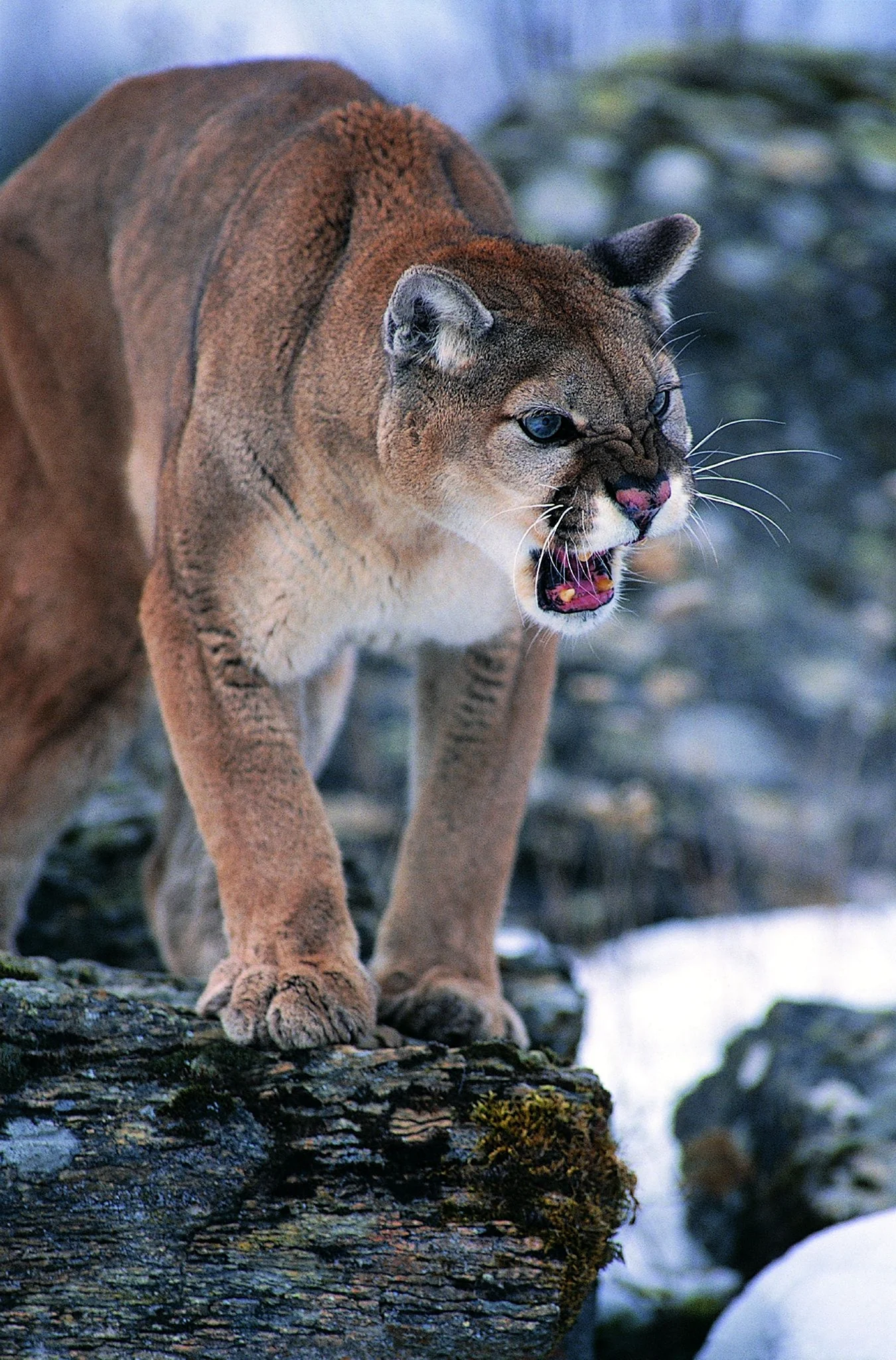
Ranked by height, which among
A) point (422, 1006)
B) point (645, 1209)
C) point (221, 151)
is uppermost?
point (221, 151)

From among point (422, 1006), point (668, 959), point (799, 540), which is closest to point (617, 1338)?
point (422, 1006)

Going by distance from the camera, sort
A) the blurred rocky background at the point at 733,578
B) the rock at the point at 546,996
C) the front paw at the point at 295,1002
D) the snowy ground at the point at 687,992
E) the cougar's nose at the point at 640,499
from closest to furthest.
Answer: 1. the cougar's nose at the point at 640,499
2. the front paw at the point at 295,1002
3. the rock at the point at 546,996
4. the snowy ground at the point at 687,992
5. the blurred rocky background at the point at 733,578

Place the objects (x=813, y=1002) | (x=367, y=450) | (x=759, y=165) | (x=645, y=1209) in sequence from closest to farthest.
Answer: (x=367, y=450) → (x=645, y=1209) → (x=813, y=1002) → (x=759, y=165)

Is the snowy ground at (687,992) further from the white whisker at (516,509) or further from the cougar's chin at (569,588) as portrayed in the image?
the white whisker at (516,509)

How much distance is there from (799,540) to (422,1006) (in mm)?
6233

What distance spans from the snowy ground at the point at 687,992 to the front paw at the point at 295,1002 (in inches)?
68.3

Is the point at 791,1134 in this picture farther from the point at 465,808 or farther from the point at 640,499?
the point at 640,499

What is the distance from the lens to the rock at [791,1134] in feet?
15.3

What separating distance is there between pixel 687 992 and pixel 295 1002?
3.41 metres

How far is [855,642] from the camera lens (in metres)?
8.97

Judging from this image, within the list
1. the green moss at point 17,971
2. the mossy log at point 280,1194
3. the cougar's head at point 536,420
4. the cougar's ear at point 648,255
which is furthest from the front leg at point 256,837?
the cougar's ear at point 648,255

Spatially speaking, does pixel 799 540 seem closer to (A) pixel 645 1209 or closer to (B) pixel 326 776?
(B) pixel 326 776

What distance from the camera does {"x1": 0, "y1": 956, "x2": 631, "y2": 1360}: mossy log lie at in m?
2.89

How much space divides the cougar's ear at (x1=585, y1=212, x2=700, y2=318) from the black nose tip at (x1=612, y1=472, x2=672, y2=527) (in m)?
0.66
